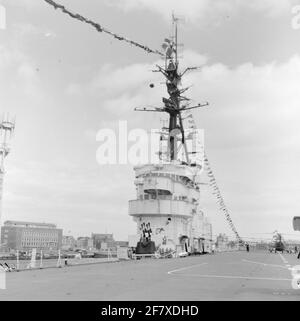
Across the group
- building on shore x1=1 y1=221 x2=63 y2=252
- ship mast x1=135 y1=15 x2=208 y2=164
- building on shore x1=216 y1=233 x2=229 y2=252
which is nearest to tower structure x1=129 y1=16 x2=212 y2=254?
ship mast x1=135 y1=15 x2=208 y2=164

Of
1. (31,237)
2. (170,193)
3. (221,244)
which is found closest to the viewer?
(170,193)

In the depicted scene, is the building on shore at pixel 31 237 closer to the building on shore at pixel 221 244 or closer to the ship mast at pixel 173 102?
the building on shore at pixel 221 244

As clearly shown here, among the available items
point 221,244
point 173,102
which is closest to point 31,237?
point 221,244

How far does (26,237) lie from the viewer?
123375 mm

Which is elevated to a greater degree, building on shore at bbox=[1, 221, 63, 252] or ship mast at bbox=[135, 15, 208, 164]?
ship mast at bbox=[135, 15, 208, 164]

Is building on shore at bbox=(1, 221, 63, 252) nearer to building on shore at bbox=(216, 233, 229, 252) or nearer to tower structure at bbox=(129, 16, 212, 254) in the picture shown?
building on shore at bbox=(216, 233, 229, 252)

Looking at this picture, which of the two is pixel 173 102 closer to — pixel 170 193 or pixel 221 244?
pixel 170 193

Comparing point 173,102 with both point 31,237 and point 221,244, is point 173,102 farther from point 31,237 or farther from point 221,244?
point 31,237

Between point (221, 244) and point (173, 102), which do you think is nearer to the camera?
point (173, 102)

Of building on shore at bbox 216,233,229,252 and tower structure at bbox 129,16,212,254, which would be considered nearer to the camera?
tower structure at bbox 129,16,212,254

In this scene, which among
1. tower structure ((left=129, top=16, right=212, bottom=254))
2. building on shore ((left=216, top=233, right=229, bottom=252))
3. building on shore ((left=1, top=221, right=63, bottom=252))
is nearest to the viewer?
tower structure ((left=129, top=16, right=212, bottom=254))

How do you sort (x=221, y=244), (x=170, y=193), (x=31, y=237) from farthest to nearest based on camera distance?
1. (x=31, y=237)
2. (x=221, y=244)
3. (x=170, y=193)
